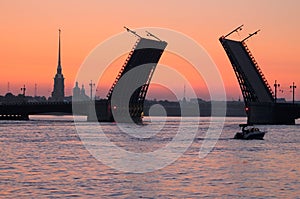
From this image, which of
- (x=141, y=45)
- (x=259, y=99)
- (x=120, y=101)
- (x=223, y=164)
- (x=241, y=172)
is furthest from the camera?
(x=120, y=101)

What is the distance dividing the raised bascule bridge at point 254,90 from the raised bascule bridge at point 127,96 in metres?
11.1

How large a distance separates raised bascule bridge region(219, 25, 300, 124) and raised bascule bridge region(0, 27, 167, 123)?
11.1 metres

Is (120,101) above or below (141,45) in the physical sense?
below

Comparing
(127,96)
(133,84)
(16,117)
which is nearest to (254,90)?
(133,84)

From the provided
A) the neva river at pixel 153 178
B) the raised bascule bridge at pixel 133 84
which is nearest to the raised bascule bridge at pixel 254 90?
the raised bascule bridge at pixel 133 84

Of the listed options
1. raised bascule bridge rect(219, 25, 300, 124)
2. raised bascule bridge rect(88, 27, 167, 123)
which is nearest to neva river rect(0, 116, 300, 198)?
raised bascule bridge rect(219, 25, 300, 124)

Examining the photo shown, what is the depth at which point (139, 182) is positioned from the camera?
100 feet

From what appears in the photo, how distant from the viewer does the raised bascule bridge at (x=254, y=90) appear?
9294cm

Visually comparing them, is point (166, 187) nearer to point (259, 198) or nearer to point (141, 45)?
point (259, 198)

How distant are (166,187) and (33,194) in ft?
18.7

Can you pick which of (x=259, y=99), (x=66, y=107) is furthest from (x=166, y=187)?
(x=66, y=107)

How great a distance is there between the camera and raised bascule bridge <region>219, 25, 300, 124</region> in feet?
305

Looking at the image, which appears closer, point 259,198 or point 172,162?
point 259,198

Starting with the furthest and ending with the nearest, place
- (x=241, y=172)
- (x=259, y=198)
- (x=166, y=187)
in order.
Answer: (x=241, y=172)
(x=166, y=187)
(x=259, y=198)
